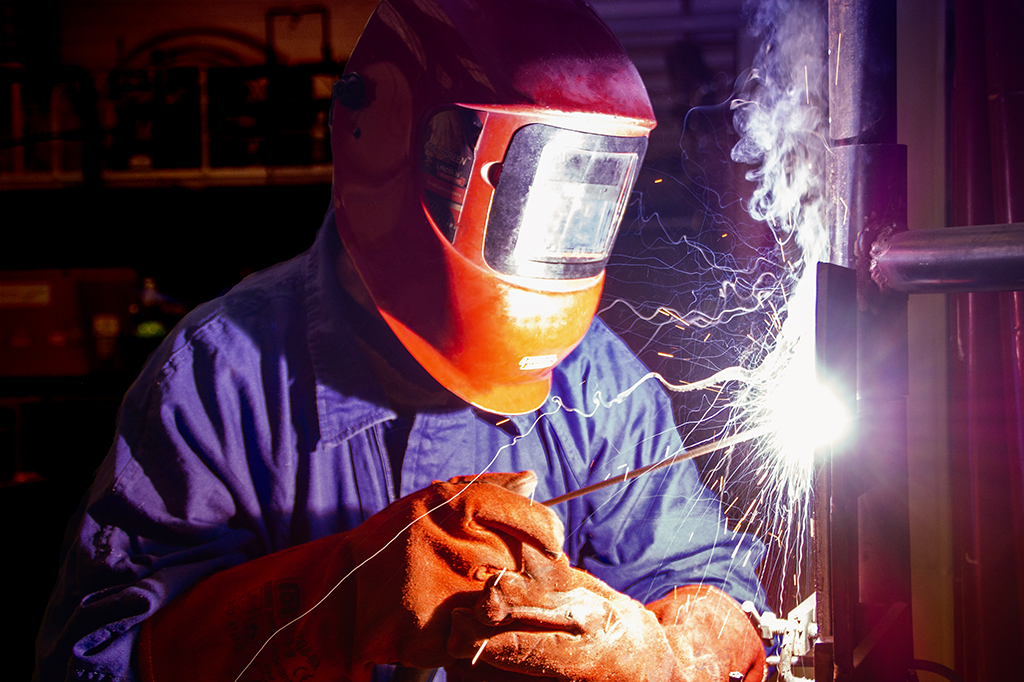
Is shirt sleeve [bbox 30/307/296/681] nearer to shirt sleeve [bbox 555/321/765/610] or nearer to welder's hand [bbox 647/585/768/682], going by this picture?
shirt sleeve [bbox 555/321/765/610]

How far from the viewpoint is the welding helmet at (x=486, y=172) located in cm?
103

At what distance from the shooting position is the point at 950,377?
182 cm

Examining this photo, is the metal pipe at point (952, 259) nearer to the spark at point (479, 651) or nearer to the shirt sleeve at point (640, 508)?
the shirt sleeve at point (640, 508)

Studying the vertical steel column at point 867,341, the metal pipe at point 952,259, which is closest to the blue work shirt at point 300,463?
the vertical steel column at point 867,341

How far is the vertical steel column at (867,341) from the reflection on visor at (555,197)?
0.35m

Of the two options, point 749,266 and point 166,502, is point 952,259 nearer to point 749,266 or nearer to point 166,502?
point 749,266

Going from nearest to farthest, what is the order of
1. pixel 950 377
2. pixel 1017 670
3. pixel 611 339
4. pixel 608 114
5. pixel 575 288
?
pixel 608 114 < pixel 575 288 < pixel 611 339 < pixel 1017 670 < pixel 950 377

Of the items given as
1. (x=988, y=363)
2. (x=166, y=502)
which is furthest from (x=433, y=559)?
(x=988, y=363)

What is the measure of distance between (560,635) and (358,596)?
0.31 metres

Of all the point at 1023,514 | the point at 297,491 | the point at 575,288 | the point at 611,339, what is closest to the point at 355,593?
the point at 297,491

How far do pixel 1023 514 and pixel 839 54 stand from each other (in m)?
1.41

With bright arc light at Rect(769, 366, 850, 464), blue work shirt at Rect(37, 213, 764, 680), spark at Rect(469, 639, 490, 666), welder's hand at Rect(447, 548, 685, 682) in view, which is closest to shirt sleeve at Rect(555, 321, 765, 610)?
blue work shirt at Rect(37, 213, 764, 680)

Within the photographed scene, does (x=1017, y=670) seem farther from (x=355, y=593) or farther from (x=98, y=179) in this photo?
(x=98, y=179)

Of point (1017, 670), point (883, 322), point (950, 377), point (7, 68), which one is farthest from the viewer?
point (950, 377)
